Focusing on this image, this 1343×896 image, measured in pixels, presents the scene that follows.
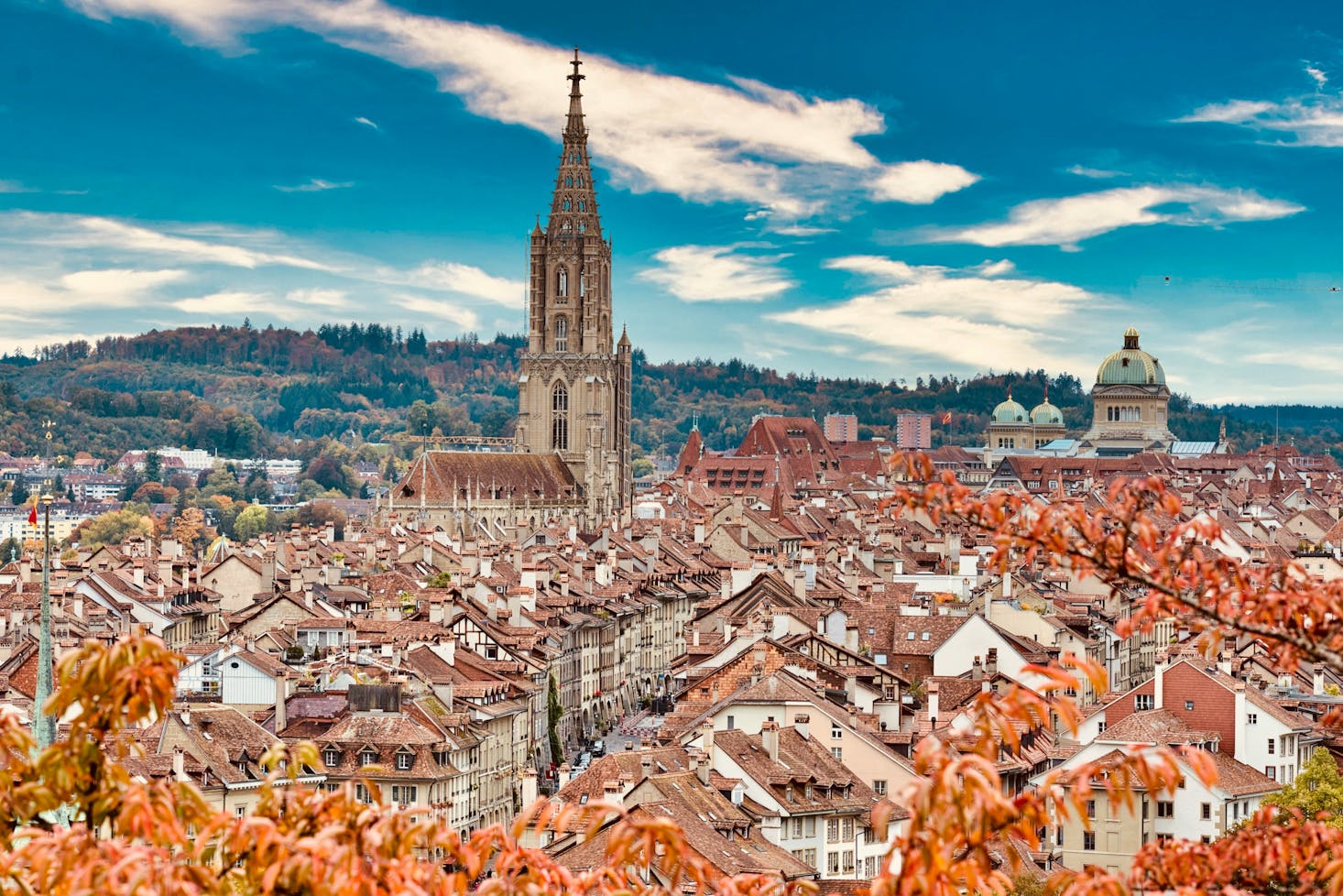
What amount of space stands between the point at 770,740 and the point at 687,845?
40.9 m

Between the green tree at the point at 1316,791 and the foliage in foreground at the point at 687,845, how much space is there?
3511 centimetres

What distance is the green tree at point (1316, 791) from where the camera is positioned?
54.1m

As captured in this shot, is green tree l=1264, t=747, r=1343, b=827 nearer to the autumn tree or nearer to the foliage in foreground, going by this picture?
the autumn tree

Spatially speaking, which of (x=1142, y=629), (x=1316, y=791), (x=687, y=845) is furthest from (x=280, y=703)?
(x=687, y=845)

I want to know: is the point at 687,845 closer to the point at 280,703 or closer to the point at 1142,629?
the point at 1142,629

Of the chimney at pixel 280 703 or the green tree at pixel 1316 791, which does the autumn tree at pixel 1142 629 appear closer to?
the green tree at pixel 1316 791

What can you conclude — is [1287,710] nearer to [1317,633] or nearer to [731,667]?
[731,667]

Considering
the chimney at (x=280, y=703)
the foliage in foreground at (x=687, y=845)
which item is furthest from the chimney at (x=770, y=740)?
the foliage in foreground at (x=687, y=845)

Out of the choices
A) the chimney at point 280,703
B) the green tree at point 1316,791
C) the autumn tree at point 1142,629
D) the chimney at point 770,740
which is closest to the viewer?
the autumn tree at point 1142,629

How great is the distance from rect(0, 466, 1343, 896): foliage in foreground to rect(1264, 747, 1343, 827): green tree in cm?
3511

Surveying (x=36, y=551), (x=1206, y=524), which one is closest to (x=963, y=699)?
(x=1206, y=524)

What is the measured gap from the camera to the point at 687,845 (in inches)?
695

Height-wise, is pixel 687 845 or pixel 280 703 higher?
pixel 687 845

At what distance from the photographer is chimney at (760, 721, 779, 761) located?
58.0 metres
